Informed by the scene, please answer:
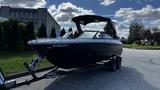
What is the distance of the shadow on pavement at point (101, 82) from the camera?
32.8 ft

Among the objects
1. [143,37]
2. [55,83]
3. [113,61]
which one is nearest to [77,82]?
[55,83]

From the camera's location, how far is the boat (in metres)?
9.88

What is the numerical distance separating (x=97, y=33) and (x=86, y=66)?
5.23 feet

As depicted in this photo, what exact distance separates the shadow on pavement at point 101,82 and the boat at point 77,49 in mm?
532

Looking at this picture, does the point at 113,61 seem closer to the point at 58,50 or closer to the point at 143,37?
the point at 58,50

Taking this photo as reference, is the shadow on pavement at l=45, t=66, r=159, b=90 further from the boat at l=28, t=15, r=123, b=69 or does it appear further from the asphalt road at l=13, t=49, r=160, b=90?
the boat at l=28, t=15, r=123, b=69

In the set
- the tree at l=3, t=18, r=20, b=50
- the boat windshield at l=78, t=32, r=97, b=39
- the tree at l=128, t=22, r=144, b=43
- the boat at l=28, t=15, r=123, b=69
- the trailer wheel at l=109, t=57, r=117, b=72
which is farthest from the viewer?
the tree at l=128, t=22, r=144, b=43

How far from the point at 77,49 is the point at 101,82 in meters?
1.56

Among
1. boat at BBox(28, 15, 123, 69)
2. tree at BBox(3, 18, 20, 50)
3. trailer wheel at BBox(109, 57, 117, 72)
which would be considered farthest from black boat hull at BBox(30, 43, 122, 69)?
tree at BBox(3, 18, 20, 50)

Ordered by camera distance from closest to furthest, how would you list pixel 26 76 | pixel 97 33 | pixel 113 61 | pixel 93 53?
pixel 26 76, pixel 93 53, pixel 97 33, pixel 113 61

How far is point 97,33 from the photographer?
1276 cm

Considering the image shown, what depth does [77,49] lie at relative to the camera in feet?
33.8

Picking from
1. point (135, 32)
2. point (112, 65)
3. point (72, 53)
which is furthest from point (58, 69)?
point (135, 32)

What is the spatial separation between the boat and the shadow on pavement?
0.53 metres
